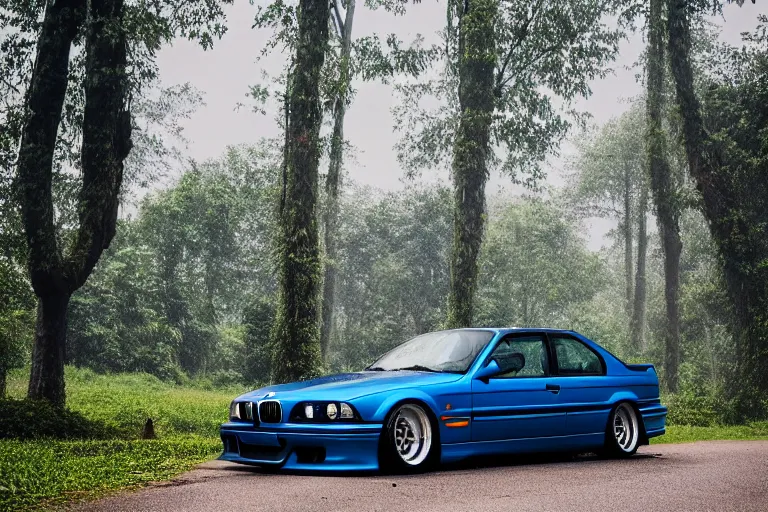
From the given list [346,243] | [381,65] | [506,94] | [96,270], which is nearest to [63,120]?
[381,65]

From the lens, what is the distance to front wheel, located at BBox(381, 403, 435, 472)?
790 cm

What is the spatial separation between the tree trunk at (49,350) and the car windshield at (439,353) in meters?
10.5

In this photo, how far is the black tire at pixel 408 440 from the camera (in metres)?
7.87

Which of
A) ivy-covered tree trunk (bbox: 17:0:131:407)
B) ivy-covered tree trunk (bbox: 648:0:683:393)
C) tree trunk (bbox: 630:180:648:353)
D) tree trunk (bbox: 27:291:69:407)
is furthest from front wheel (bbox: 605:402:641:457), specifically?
tree trunk (bbox: 630:180:648:353)

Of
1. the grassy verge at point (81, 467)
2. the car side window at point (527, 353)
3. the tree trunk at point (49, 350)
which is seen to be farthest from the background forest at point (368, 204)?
the car side window at point (527, 353)

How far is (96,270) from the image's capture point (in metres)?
40.8

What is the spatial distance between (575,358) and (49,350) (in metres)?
12.3

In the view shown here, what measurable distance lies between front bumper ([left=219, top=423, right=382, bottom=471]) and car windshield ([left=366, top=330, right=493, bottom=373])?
1472mm

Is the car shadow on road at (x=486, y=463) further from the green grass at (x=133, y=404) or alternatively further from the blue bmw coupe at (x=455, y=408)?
the green grass at (x=133, y=404)

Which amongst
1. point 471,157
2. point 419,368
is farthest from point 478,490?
point 471,157

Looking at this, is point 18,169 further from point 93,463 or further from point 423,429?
point 423,429

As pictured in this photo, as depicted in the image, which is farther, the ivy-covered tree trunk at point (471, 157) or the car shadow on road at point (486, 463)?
the ivy-covered tree trunk at point (471, 157)

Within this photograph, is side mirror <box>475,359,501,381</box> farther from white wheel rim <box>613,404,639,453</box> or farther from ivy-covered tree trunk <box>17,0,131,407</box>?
ivy-covered tree trunk <box>17,0,131,407</box>

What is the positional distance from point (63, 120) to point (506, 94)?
1453cm
